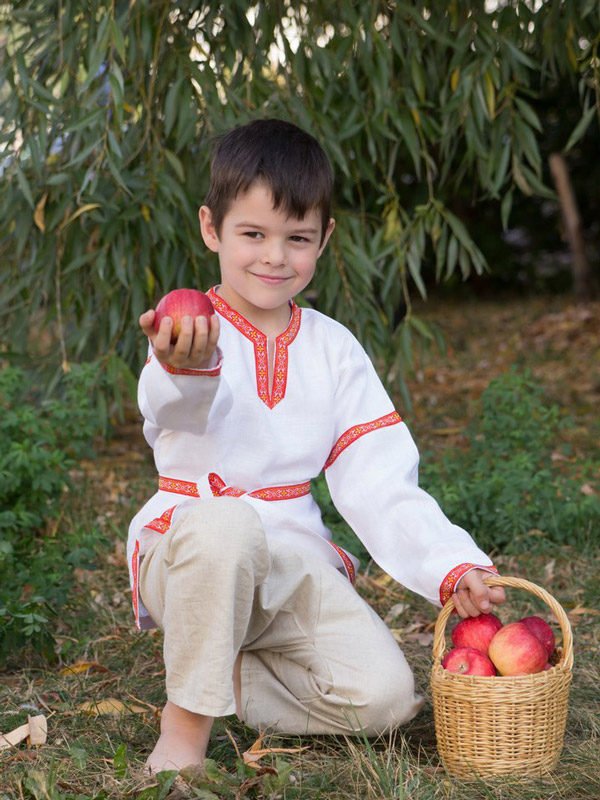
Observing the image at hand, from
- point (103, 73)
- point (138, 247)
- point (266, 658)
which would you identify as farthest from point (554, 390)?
point (266, 658)

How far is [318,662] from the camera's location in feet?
7.80

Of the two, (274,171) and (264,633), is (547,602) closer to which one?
(264,633)

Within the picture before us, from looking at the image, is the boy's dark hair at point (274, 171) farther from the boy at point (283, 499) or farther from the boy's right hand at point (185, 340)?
the boy's right hand at point (185, 340)

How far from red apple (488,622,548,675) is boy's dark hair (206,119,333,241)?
3.01 ft

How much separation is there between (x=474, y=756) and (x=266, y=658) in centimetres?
51

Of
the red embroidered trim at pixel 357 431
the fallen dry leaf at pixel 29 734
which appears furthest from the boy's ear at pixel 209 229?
the fallen dry leaf at pixel 29 734

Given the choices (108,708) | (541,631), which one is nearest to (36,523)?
(108,708)

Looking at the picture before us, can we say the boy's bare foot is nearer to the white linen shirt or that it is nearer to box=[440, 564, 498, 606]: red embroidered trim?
the white linen shirt

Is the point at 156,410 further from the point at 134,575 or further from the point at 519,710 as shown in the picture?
the point at 519,710

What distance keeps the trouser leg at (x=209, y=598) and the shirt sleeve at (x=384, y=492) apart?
14.1 inches

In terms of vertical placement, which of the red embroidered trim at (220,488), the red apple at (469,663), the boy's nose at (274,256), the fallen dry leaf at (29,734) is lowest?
the fallen dry leaf at (29,734)

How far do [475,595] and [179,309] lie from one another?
82cm

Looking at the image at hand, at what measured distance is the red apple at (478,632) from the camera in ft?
7.50

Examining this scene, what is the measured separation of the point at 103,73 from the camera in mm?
3906
